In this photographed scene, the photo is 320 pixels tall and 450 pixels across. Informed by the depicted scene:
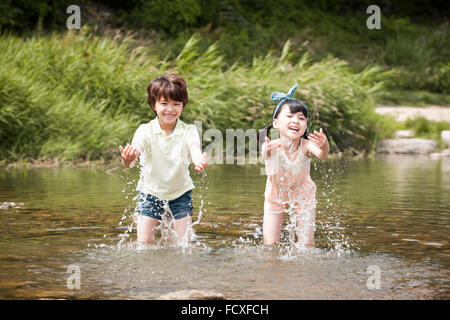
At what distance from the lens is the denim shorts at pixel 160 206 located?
549 centimetres

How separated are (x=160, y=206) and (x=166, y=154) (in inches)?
16.9

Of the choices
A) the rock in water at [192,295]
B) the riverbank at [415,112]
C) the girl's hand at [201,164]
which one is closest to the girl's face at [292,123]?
the girl's hand at [201,164]

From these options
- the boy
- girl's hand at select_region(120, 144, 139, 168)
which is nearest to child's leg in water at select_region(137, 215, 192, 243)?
the boy

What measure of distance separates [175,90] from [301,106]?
99 cm

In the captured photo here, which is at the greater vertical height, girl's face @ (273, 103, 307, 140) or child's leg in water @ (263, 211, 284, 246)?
girl's face @ (273, 103, 307, 140)

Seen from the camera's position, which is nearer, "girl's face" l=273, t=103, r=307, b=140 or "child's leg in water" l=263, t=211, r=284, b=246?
"girl's face" l=273, t=103, r=307, b=140

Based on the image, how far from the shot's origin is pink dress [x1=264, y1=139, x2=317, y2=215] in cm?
550

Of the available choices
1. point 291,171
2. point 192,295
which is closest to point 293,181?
point 291,171

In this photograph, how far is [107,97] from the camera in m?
13.8

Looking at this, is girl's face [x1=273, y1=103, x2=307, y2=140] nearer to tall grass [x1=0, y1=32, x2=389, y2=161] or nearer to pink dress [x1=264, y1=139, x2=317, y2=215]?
pink dress [x1=264, y1=139, x2=317, y2=215]

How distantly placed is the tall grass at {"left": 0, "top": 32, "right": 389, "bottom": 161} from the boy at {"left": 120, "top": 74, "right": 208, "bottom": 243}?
7074 millimetres

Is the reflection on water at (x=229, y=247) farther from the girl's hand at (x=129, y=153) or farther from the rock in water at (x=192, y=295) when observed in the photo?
the girl's hand at (x=129, y=153)
